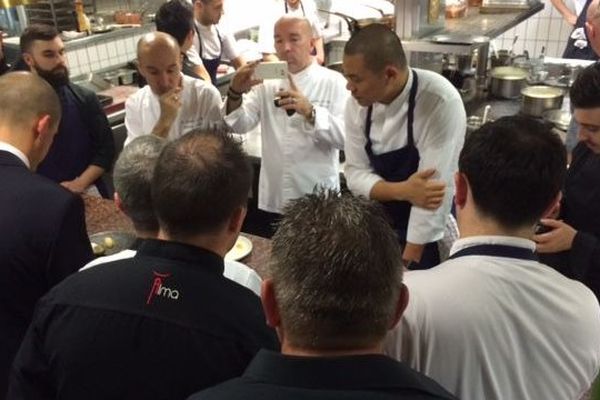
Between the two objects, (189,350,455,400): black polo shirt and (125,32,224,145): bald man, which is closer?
(189,350,455,400): black polo shirt

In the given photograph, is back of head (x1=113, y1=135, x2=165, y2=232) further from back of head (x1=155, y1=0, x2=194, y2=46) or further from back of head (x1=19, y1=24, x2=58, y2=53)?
back of head (x1=155, y1=0, x2=194, y2=46)

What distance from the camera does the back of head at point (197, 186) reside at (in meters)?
1.15

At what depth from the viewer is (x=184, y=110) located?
2.62m

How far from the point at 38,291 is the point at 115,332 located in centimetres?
60

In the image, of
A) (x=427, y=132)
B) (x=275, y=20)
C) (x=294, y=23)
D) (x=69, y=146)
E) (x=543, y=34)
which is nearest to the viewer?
(x=427, y=132)

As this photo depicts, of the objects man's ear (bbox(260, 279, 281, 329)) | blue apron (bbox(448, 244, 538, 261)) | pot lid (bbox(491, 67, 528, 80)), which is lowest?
pot lid (bbox(491, 67, 528, 80))

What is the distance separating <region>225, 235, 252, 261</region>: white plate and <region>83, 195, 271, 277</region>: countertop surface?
0.02 meters

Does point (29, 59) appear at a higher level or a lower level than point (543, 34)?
higher

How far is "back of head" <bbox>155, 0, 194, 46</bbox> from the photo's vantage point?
316 cm

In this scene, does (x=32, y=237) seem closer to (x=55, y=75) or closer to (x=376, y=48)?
(x=376, y=48)

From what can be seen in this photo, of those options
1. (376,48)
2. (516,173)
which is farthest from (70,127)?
(516,173)

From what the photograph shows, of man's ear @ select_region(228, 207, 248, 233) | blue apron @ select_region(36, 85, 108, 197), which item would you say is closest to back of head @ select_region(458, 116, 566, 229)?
man's ear @ select_region(228, 207, 248, 233)

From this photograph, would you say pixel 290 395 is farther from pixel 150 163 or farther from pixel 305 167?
pixel 305 167

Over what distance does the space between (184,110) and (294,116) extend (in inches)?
19.7
